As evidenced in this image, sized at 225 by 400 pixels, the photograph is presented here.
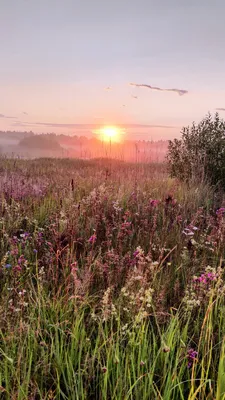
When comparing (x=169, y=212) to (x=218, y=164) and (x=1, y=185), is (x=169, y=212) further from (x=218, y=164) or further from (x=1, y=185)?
(x=218, y=164)

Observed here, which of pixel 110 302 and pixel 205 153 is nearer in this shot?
pixel 110 302

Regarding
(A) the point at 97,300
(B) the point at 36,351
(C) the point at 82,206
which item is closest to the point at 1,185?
(C) the point at 82,206

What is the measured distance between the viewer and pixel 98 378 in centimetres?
204

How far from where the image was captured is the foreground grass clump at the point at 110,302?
6.02 feet

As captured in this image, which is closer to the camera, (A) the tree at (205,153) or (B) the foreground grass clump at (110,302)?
(B) the foreground grass clump at (110,302)

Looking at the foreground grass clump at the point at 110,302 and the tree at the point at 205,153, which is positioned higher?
the tree at the point at 205,153

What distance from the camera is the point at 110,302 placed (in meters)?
2.51

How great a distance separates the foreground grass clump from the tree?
1257 mm

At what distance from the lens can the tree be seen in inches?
324

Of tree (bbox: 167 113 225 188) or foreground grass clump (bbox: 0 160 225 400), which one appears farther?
tree (bbox: 167 113 225 188)

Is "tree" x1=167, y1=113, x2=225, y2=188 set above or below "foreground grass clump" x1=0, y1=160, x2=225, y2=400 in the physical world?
above

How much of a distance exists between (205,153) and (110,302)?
20.5 feet

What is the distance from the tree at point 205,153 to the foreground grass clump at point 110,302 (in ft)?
4.12

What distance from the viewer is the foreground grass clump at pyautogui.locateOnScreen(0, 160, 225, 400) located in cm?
184
